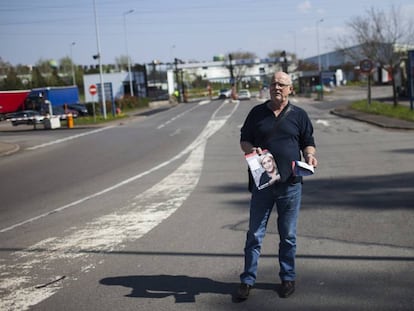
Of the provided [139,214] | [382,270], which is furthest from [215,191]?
[382,270]

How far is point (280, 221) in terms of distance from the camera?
4.91 metres

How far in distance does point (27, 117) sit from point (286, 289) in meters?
37.5

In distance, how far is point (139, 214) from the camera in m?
8.84

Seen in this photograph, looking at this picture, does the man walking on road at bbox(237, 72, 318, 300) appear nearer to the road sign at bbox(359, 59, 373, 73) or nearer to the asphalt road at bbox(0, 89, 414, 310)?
the asphalt road at bbox(0, 89, 414, 310)

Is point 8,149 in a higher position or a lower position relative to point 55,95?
lower

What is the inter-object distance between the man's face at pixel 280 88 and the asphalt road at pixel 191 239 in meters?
1.68

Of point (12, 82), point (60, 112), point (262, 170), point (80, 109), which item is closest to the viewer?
point (262, 170)

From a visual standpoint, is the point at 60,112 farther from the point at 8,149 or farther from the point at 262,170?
the point at 262,170

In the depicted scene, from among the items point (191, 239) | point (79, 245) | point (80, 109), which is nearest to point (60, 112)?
point (80, 109)

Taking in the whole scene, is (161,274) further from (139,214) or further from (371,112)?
(371,112)

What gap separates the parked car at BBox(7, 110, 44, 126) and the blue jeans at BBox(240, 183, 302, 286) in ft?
113

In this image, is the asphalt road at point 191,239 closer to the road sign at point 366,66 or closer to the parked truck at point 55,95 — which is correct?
the road sign at point 366,66

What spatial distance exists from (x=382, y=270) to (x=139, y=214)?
172 inches

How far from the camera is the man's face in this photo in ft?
15.6
